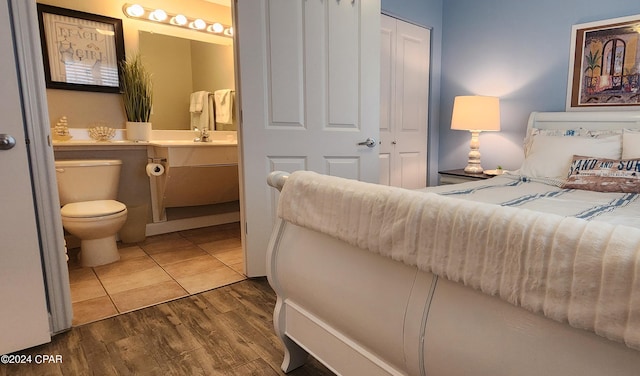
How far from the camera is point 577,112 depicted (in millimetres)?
2752

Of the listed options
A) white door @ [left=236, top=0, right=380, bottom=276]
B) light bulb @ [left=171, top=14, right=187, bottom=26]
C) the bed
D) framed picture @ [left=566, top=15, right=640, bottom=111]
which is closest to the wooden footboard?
the bed

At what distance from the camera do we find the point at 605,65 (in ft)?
8.82

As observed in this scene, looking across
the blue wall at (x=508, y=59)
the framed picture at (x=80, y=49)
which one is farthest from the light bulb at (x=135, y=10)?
the blue wall at (x=508, y=59)

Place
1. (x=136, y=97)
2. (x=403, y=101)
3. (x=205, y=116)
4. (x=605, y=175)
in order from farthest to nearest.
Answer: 1. (x=205, y=116)
2. (x=403, y=101)
3. (x=136, y=97)
4. (x=605, y=175)

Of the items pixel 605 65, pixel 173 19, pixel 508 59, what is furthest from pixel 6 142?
pixel 605 65

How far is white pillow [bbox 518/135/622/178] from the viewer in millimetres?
2217

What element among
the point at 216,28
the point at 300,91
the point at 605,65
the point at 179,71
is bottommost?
the point at 300,91

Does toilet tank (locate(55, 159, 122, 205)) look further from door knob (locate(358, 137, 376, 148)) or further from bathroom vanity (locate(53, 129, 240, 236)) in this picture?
door knob (locate(358, 137, 376, 148))

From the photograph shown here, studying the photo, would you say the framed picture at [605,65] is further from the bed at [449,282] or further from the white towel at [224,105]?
the white towel at [224,105]

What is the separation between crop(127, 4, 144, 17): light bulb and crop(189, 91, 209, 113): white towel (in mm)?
782

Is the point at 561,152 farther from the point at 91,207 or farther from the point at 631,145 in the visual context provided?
the point at 91,207

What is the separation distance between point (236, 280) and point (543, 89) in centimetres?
280

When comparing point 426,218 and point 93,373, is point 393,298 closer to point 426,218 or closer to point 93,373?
point 426,218

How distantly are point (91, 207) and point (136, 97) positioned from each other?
102cm
